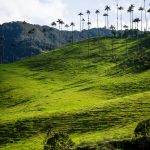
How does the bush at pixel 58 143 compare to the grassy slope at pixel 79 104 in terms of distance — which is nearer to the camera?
the bush at pixel 58 143

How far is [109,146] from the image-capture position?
55.6 meters

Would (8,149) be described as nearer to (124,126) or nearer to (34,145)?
(34,145)

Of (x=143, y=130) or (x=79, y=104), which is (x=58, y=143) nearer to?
(x=143, y=130)

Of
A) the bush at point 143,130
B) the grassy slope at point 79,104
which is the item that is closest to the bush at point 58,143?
the bush at point 143,130

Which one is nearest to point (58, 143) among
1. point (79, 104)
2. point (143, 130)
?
point (143, 130)

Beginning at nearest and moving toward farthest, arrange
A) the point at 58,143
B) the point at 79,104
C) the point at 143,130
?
the point at 143,130
the point at 58,143
the point at 79,104

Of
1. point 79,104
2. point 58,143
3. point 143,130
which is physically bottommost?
point 79,104

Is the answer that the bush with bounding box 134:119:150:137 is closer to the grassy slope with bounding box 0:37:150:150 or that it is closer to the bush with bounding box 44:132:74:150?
the bush with bounding box 44:132:74:150

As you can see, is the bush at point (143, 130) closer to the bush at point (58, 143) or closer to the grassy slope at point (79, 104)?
the bush at point (58, 143)

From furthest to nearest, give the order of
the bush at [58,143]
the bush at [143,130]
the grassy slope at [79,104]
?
the grassy slope at [79,104], the bush at [58,143], the bush at [143,130]

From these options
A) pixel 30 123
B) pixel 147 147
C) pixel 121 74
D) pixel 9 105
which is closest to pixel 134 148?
pixel 147 147

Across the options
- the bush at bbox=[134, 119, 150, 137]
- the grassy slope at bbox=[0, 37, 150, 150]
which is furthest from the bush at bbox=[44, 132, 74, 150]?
the grassy slope at bbox=[0, 37, 150, 150]

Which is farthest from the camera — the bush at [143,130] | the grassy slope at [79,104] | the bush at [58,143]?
the grassy slope at [79,104]

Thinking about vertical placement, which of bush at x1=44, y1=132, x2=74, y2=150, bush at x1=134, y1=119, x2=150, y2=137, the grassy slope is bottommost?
the grassy slope
